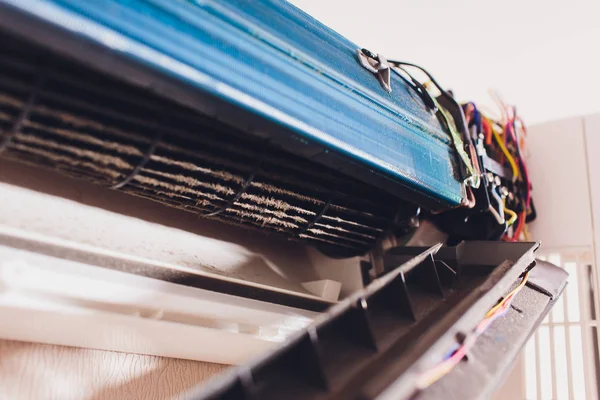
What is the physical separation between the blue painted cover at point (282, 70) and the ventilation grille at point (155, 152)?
77 mm

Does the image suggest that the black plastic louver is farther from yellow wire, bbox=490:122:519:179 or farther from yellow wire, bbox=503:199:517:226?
yellow wire, bbox=490:122:519:179

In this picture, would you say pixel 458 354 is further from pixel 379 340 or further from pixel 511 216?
pixel 511 216

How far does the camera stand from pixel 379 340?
58 cm

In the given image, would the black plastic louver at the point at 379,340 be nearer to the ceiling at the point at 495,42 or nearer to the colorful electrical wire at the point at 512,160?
the colorful electrical wire at the point at 512,160

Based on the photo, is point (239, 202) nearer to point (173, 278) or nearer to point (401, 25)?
point (173, 278)

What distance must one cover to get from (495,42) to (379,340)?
126 cm

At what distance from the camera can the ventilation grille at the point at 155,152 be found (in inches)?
20.0

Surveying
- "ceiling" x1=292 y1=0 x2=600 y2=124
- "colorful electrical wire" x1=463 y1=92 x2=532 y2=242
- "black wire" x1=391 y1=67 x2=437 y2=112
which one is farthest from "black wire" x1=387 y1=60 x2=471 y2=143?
"ceiling" x1=292 y1=0 x2=600 y2=124

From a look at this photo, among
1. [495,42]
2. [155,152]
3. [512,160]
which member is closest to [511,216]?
[512,160]

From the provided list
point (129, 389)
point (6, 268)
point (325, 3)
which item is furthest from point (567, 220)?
point (6, 268)

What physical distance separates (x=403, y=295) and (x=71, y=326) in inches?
16.8

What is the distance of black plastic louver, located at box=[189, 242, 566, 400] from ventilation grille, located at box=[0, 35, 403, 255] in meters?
0.20

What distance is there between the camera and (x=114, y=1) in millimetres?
486

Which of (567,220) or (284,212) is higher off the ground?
(567,220)
